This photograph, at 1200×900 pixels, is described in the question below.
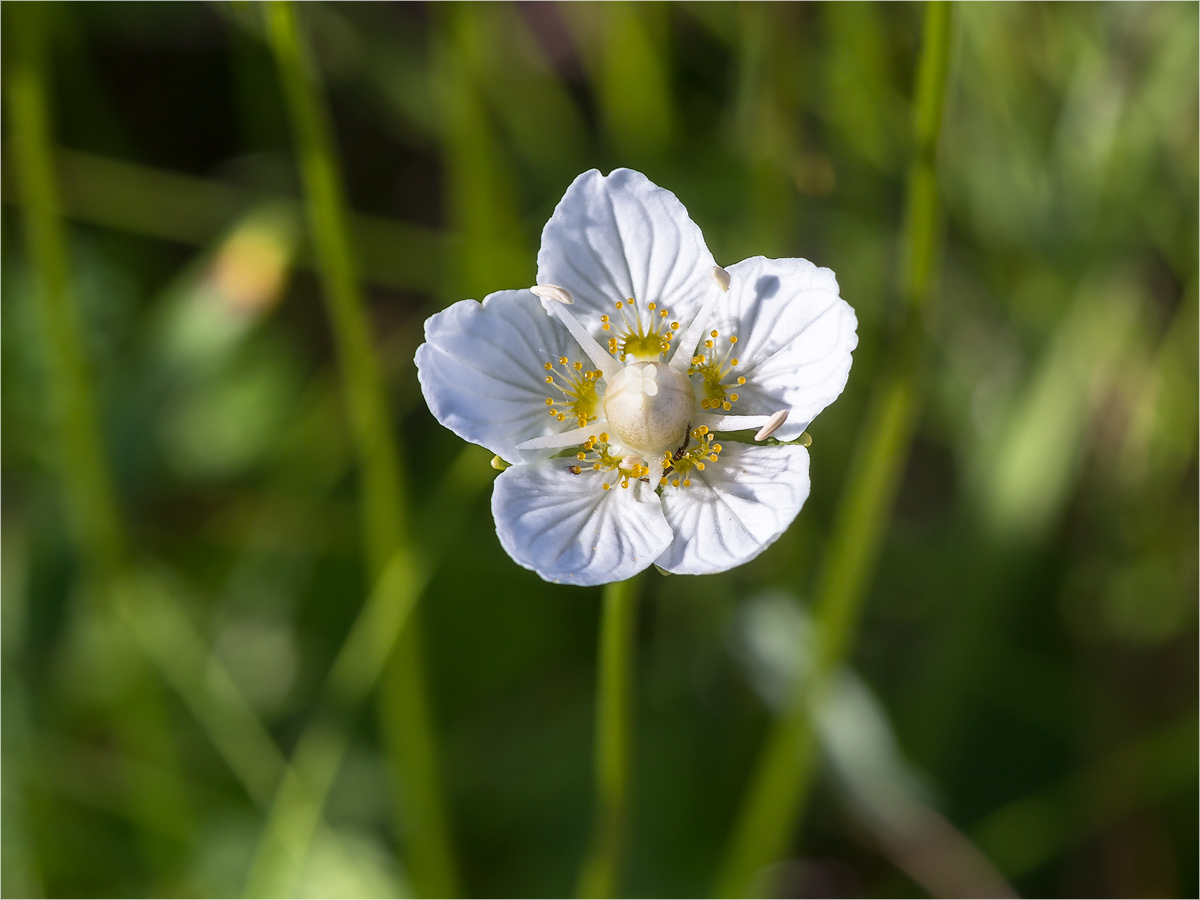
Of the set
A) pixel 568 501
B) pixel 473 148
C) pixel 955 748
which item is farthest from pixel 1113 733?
pixel 473 148

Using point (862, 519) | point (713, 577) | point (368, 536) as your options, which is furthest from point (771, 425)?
point (368, 536)

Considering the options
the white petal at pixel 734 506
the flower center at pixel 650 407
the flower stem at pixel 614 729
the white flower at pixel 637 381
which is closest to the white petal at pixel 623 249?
the white flower at pixel 637 381

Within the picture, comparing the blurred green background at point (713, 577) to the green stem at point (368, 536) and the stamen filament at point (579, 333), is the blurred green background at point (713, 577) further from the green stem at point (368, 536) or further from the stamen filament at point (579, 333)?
the stamen filament at point (579, 333)

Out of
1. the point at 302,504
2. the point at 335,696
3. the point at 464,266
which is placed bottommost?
the point at 335,696

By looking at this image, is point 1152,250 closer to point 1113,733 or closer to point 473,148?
point 1113,733

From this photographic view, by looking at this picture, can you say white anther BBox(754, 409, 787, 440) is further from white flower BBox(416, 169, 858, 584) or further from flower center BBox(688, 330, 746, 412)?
flower center BBox(688, 330, 746, 412)

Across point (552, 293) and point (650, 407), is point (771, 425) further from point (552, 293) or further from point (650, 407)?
point (552, 293)

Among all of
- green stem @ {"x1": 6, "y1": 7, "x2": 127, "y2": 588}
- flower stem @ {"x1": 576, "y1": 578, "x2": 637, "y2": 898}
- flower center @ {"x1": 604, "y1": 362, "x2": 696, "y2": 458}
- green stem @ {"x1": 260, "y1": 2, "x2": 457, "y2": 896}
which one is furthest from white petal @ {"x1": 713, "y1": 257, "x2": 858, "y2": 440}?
green stem @ {"x1": 6, "y1": 7, "x2": 127, "y2": 588}
